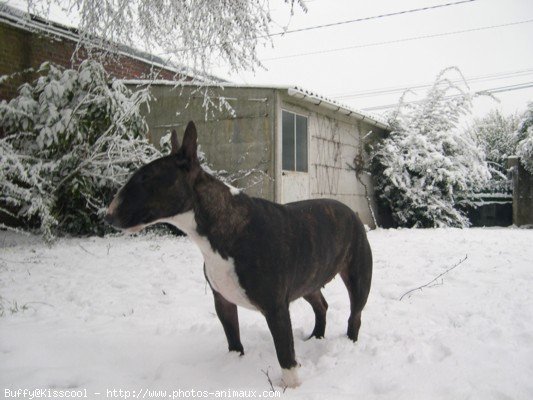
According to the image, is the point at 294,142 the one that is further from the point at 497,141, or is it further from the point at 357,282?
the point at 497,141

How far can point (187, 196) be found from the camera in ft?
7.97

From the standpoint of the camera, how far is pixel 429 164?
1362 centimetres

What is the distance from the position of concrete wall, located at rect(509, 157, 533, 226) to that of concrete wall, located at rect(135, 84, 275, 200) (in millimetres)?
10026

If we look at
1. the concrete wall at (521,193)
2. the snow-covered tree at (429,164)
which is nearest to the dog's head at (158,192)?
the snow-covered tree at (429,164)

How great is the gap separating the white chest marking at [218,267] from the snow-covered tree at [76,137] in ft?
18.3

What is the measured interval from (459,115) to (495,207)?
434cm

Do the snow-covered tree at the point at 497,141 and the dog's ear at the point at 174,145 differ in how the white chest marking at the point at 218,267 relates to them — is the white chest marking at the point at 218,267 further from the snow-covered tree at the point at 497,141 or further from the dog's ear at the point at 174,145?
the snow-covered tree at the point at 497,141

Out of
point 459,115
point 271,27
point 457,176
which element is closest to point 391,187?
point 457,176

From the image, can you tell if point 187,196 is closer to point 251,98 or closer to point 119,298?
point 119,298

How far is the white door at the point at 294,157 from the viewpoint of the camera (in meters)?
10.3

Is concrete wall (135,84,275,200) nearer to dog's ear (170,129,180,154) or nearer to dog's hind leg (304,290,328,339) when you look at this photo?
dog's hind leg (304,290,328,339)

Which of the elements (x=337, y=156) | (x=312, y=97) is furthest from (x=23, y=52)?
(x=337, y=156)

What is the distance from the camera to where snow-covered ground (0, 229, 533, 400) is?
248 centimetres

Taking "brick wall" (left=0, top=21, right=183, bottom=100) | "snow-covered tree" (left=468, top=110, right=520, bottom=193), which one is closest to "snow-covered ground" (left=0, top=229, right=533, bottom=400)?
"brick wall" (left=0, top=21, right=183, bottom=100)
